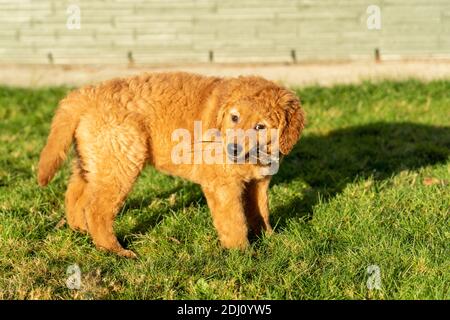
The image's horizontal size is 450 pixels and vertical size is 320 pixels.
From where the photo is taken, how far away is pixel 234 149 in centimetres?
414

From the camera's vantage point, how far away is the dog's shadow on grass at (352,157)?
213 inches

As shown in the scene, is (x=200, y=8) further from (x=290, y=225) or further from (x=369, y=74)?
(x=290, y=225)

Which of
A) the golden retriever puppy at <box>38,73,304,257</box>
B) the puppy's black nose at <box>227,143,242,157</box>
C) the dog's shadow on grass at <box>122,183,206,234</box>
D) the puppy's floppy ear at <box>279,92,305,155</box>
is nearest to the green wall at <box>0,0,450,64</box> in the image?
the dog's shadow on grass at <box>122,183,206,234</box>

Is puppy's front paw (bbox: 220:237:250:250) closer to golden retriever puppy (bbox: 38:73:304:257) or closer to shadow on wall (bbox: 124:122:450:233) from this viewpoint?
golden retriever puppy (bbox: 38:73:304:257)

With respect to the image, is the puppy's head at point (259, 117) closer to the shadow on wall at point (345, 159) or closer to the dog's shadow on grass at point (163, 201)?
the shadow on wall at point (345, 159)

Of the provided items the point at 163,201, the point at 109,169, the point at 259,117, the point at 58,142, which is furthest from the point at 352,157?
the point at 58,142

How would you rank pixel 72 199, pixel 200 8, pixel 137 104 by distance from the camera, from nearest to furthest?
pixel 137 104 < pixel 72 199 < pixel 200 8

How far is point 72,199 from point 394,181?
2.92m

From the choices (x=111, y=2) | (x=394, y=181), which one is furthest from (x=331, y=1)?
(x=394, y=181)

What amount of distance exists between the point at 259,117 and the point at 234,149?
0.28 m

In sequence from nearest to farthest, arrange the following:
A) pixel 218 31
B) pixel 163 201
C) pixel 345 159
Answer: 1. pixel 163 201
2. pixel 345 159
3. pixel 218 31

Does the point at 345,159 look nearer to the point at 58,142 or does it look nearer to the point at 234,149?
the point at 234,149

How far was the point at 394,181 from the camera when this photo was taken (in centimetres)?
559
